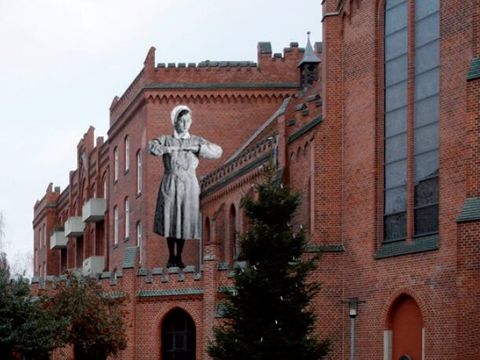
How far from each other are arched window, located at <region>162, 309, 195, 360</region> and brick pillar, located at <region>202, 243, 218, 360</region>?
1364 mm

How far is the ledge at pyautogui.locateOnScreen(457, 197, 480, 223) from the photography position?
34.4 meters

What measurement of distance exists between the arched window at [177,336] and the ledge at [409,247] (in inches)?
407

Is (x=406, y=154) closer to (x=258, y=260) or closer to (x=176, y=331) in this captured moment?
(x=258, y=260)

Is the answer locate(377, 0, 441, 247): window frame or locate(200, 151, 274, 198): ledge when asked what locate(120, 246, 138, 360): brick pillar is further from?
locate(377, 0, 441, 247): window frame

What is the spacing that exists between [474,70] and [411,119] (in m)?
4.82

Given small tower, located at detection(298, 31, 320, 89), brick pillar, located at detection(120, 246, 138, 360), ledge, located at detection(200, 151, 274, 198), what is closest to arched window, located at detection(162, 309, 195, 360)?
brick pillar, located at detection(120, 246, 138, 360)

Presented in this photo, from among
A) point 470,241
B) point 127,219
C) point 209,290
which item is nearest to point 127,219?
point 127,219

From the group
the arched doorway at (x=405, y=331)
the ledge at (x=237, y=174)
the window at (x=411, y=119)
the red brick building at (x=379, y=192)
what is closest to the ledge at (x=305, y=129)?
the red brick building at (x=379, y=192)

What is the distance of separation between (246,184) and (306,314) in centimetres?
2026

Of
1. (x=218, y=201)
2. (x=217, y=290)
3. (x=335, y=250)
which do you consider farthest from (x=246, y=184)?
(x=335, y=250)

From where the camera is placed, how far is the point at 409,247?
39156 mm

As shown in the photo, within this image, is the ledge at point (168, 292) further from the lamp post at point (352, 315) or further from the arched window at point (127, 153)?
the arched window at point (127, 153)

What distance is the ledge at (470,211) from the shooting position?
34.4 m

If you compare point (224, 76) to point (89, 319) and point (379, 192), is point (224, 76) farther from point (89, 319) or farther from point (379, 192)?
point (379, 192)
